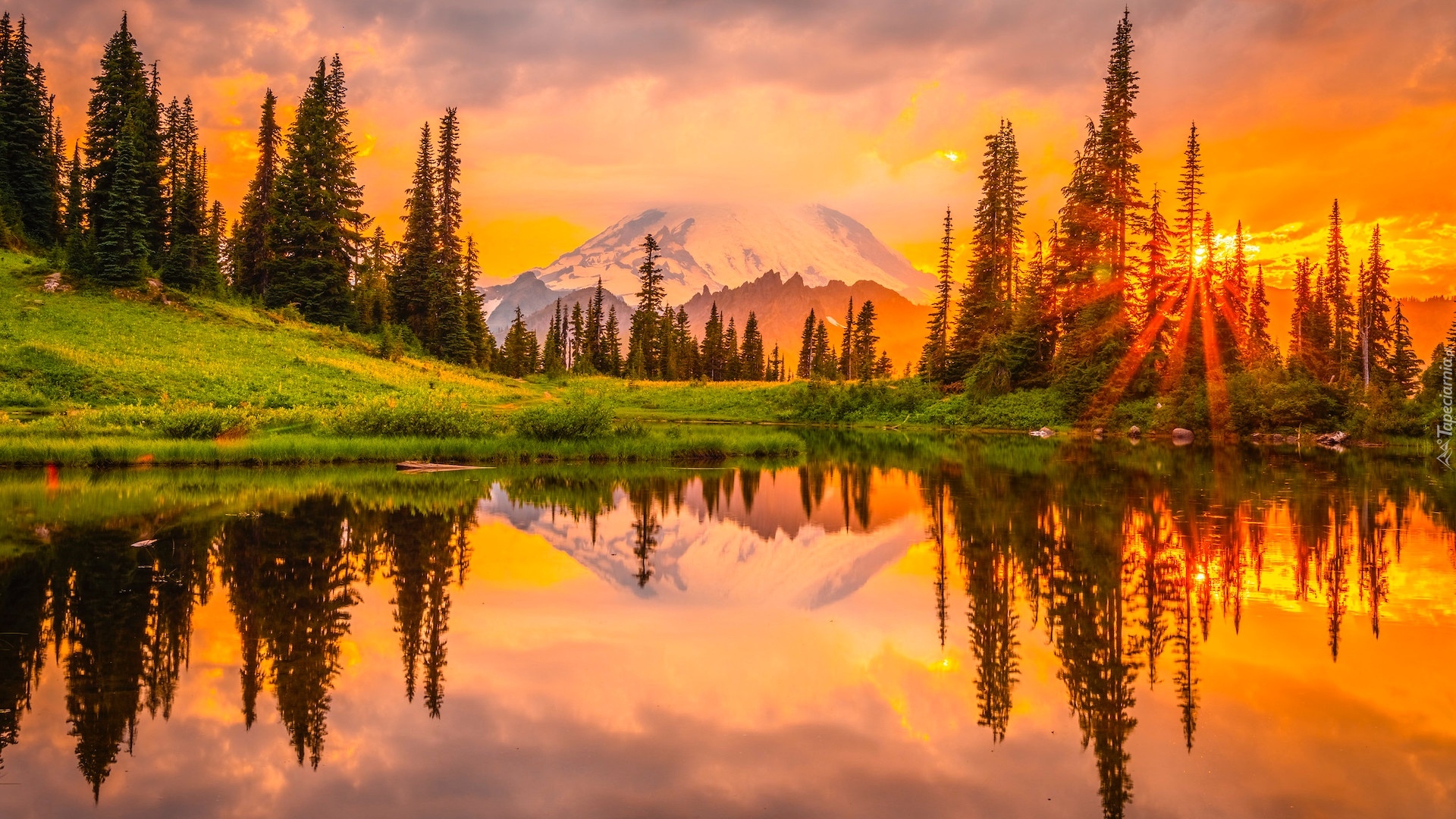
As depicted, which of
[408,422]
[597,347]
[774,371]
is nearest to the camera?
[408,422]

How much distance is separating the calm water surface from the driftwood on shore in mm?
8414

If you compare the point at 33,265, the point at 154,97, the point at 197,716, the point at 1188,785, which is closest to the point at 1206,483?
the point at 1188,785

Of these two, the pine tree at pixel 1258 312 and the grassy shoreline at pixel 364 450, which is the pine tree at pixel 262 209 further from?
the pine tree at pixel 1258 312

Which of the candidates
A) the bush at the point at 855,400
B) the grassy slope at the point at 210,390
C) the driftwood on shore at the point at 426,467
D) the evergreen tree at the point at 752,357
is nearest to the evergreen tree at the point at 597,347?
the evergreen tree at the point at 752,357

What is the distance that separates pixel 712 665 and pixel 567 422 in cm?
2498

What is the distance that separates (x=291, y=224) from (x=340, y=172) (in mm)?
7740

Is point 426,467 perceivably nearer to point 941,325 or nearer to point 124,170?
point 124,170

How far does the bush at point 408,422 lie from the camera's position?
31750 millimetres

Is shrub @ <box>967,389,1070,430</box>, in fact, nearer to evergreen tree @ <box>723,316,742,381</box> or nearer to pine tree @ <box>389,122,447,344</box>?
pine tree @ <box>389,122,447,344</box>

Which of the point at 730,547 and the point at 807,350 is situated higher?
the point at 807,350

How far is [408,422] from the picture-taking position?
32.1 meters

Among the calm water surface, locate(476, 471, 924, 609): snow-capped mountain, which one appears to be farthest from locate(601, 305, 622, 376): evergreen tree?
the calm water surface

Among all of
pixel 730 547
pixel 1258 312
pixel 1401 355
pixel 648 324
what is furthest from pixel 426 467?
pixel 1401 355

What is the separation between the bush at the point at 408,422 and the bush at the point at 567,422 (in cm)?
148
